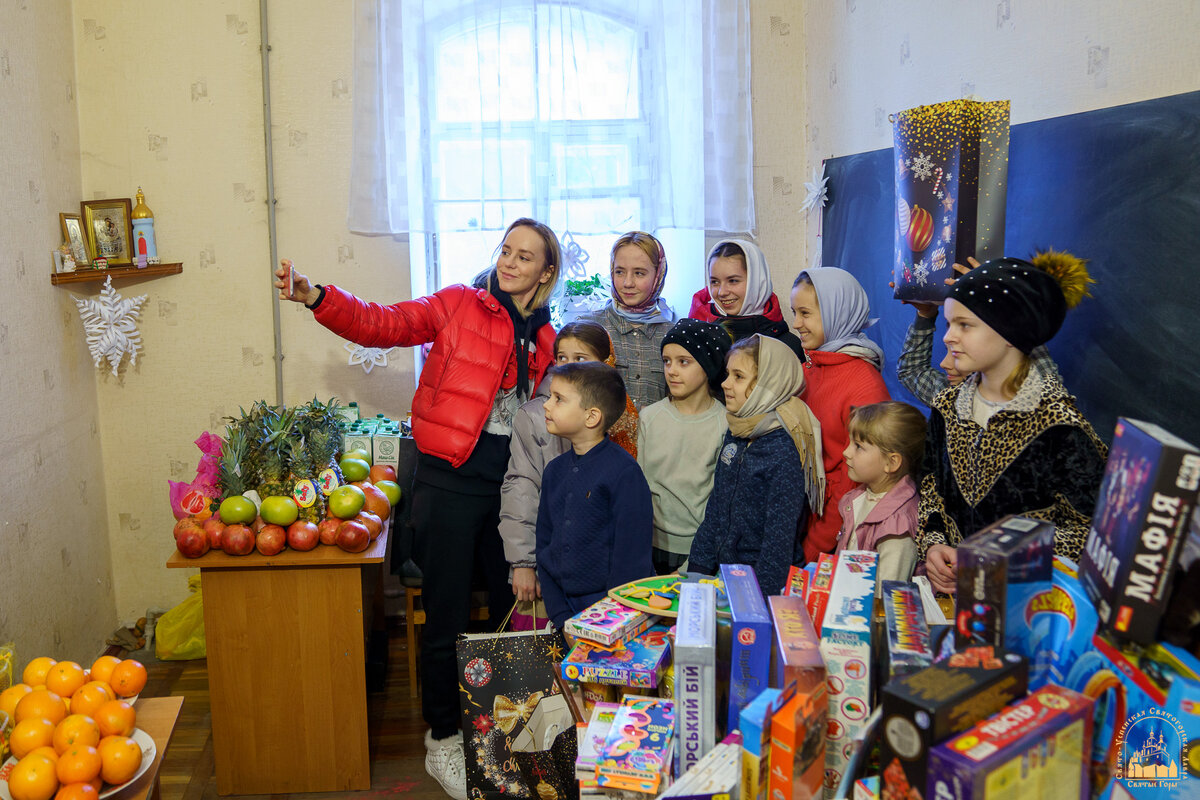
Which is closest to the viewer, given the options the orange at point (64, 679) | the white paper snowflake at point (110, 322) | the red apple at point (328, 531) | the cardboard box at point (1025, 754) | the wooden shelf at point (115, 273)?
the cardboard box at point (1025, 754)

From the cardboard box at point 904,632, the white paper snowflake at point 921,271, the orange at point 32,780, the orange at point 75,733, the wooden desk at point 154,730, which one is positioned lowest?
the wooden desk at point 154,730

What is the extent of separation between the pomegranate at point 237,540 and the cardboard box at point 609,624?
4.34 ft

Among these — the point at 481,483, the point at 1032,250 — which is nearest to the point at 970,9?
the point at 1032,250

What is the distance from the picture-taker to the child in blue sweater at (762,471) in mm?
2180

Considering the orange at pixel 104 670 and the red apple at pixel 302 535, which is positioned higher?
the red apple at pixel 302 535

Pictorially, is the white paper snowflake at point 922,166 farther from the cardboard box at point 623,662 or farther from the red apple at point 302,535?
the red apple at point 302,535

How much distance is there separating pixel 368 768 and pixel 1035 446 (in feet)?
6.93

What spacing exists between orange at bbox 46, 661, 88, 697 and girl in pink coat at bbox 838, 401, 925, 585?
5.70 ft

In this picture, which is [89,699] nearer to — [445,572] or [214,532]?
[214,532]

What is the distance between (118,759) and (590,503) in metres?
1.17

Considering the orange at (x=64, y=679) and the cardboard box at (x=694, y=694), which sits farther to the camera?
the orange at (x=64, y=679)

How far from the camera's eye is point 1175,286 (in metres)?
1.78

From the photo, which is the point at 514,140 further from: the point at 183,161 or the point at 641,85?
the point at 183,161

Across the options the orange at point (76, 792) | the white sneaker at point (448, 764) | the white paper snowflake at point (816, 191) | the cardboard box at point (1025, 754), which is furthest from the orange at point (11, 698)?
the white paper snowflake at point (816, 191)
